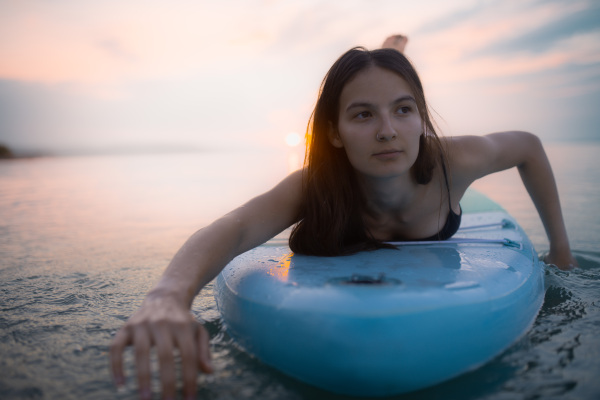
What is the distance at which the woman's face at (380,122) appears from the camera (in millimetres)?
1848

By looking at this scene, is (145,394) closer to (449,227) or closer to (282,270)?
(282,270)

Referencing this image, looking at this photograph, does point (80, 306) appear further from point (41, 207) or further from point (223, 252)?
point (41, 207)

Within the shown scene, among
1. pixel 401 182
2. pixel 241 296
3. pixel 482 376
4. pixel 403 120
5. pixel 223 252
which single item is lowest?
pixel 482 376

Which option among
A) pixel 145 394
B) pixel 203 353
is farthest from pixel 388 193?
pixel 145 394

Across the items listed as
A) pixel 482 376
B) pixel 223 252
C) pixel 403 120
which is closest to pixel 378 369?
pixel 482 376

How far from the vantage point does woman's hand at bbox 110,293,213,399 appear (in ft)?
3.38

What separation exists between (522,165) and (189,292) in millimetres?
2133

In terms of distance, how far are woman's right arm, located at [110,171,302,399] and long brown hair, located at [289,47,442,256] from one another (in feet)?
0.31

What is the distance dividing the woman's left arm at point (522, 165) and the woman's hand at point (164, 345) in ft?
5.11

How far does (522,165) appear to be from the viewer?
8.63 ft

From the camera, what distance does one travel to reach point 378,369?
1.20m

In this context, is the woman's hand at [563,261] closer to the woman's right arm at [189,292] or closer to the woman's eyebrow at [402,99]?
the woman's eyebrow at [402,99]

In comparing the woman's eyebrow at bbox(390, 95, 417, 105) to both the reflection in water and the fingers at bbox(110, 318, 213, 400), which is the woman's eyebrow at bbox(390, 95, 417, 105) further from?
the fingers at bbox(110, 318, 213, 400)

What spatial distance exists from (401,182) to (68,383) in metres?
1.53
